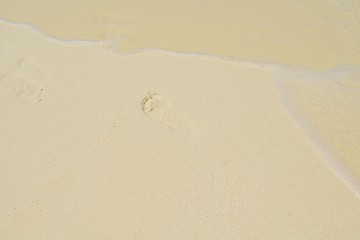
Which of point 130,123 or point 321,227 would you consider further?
point 130,123

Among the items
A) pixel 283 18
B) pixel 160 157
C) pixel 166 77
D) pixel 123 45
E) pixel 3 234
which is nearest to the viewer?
pixel 3 234

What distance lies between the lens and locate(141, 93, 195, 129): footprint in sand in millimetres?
3191

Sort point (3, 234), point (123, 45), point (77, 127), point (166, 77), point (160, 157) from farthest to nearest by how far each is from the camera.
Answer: point (123, 45) < point (166, 77) < point (77, 127) < point (160, 157) < point (3, 234)

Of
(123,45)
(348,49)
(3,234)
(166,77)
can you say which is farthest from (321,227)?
(123,45)

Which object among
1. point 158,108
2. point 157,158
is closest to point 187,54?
point 158,108

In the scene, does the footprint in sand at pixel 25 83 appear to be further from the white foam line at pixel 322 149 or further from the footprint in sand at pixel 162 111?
the white foam line at pixel 322 149

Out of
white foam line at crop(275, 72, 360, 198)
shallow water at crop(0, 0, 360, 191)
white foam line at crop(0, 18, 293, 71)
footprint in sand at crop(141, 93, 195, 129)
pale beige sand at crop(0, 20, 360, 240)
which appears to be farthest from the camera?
white foam line at crop(0, 18, 293, 71)

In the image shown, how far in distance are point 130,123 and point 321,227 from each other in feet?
5.36

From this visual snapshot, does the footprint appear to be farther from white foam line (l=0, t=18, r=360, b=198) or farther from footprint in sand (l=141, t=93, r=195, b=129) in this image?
white foam line (l=0, t=18, r=360, b=198)

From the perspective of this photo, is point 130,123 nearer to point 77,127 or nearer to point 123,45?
point 77,127

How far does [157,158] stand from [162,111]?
0.52 m

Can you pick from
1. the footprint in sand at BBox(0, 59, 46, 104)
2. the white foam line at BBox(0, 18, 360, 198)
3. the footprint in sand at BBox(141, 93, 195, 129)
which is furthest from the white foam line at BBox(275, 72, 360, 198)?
the footprint in sand at BBox(0, 59, 46, 104)

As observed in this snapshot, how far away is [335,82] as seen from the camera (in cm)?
380

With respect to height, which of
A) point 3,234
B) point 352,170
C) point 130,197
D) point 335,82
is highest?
point 335,82
